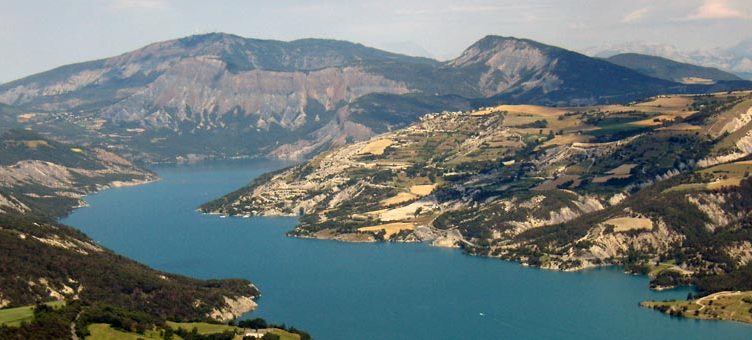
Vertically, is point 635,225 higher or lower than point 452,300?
higher

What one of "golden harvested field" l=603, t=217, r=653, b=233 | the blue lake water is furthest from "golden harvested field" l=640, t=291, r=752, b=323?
"golden harvested field" l=603, t=217, r=653, b=233

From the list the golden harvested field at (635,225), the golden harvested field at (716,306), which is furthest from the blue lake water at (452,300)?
the golden harvested field at (635,225)

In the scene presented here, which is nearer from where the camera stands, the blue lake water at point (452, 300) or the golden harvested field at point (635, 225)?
the blue lake water at point (452, 300)

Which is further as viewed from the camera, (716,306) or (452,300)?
(452,300)

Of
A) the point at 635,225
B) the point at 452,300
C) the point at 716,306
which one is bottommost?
the point at 452,300

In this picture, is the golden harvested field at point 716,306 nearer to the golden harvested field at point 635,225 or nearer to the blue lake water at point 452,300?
the blue lake water at point 452,300

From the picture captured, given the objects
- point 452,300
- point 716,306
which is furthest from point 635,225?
point 452,300

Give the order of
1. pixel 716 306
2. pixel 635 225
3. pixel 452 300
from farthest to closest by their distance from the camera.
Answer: pixel 635 225 < pixel 452 300 < pixel 716 306

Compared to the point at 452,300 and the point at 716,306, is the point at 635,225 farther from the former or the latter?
the point at 452,300

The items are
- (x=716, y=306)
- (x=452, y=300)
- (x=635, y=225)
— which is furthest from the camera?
(x=635, y=225)

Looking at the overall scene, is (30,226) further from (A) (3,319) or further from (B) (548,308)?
(B) (548,308)

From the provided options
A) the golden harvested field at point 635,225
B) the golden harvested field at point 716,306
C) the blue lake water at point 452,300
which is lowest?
the blue lake water at point 452,300
